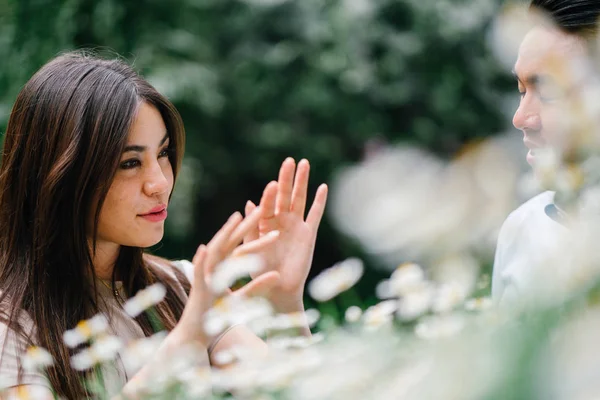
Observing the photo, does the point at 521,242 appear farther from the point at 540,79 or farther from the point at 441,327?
the point at 441,327

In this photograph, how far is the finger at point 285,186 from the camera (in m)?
1.58

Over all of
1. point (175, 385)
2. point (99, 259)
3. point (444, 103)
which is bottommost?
point (175, 385)

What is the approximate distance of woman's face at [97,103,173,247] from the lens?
1.50 meters

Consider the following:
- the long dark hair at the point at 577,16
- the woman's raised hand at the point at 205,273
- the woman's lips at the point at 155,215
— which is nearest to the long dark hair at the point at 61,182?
the woman's lips at the point at 155,215

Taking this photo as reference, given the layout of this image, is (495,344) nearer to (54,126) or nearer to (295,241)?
(295,241)

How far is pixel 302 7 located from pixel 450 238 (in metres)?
4.03

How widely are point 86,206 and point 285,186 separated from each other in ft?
1.47

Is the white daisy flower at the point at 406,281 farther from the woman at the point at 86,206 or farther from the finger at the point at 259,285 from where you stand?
the woman at the point at 86,206

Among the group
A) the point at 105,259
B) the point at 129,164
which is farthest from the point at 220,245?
the point at 105,259

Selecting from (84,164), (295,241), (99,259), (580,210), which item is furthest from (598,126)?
(99,259)

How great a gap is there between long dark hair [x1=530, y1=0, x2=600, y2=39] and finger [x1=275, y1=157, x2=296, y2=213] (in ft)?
2.16

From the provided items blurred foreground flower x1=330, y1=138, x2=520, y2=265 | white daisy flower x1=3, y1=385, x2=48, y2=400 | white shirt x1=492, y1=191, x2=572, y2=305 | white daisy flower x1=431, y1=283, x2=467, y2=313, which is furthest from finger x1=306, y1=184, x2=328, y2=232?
white daisy flower x1=3, y1=385, x2=48, y2=400

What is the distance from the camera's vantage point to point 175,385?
3.18ft

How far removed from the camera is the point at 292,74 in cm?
500
